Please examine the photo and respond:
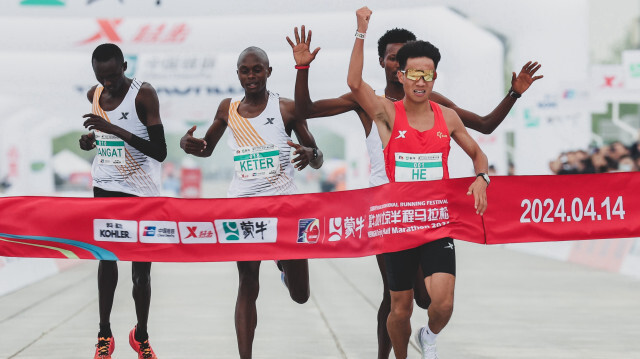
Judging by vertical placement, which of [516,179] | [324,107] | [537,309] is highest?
[324,107]

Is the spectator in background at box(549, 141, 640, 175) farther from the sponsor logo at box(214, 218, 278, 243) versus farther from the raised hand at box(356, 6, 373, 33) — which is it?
the raised hand at box(356, 6, 373, 33)

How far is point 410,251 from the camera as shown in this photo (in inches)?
230

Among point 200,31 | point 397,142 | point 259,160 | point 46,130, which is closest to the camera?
point 397,142

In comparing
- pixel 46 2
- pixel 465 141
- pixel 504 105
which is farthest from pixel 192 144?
pixel 46 2

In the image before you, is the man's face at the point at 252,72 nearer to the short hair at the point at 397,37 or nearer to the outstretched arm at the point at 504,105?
the short hair at the point at 397,37

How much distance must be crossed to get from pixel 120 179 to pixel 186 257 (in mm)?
752

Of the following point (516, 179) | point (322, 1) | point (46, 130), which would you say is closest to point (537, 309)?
point (516, 179)

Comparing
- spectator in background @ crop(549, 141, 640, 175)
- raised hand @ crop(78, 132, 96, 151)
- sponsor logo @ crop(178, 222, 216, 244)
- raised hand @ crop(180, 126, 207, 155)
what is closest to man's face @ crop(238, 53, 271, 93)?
raised hand @ crop(180, 126, 207, 155)

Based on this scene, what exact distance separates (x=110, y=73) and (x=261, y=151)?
1.15 metres

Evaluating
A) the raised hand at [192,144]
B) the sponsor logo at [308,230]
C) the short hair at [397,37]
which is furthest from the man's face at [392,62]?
the raised hand at [192,144]

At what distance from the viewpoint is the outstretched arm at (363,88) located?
563 centimetres

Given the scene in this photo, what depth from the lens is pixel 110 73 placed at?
20.9 ft

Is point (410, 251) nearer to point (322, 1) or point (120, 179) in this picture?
point (120, 179)

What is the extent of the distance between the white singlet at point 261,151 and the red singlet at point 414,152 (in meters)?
0.82
